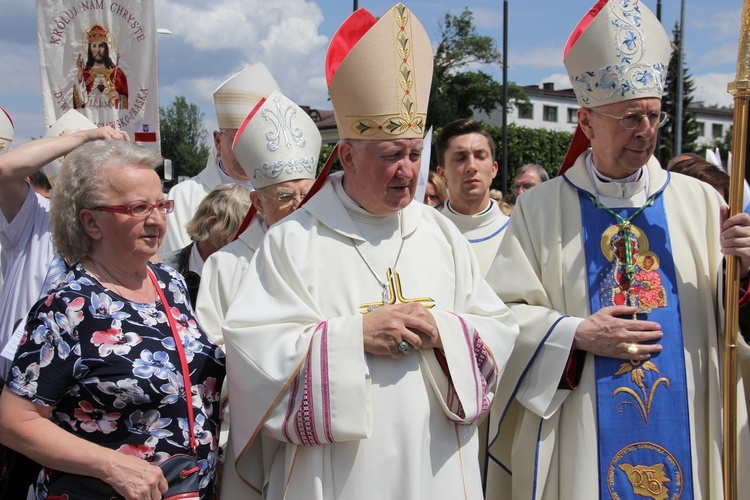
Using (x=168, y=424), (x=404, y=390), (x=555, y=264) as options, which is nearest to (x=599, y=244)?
(x=555, y=264)

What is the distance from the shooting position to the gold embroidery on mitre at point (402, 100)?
3.16 metres

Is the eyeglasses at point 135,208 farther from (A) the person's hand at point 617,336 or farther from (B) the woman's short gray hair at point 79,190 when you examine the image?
(A) the person's hand at point 617,336

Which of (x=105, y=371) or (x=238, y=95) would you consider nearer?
(x=105, y=371)

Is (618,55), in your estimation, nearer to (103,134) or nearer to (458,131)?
(458,131)

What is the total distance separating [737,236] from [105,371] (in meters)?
2.41

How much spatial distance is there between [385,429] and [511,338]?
2.09ft

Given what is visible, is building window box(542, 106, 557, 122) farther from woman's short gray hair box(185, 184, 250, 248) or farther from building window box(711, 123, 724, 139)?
woman's short gray hair box(185, 184, 250, 248)

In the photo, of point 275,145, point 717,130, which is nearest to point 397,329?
point 275,145

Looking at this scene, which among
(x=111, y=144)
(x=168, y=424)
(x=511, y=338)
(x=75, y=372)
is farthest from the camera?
(x=511, y=338)

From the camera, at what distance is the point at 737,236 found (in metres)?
3.16

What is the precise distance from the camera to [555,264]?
357cm

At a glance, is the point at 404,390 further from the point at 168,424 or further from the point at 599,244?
the point at 599,244

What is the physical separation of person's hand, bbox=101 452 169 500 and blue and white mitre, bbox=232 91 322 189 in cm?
193

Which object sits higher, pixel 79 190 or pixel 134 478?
pixel 79 190
